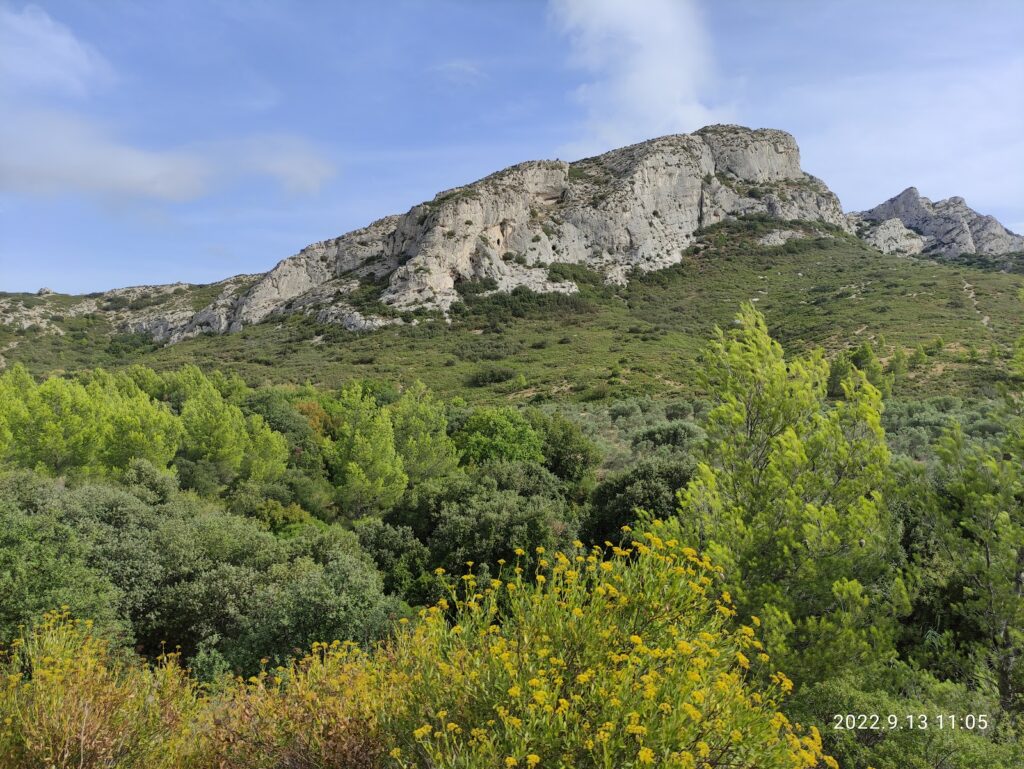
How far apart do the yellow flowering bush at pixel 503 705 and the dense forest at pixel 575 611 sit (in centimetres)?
3

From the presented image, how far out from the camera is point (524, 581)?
13.6 meters

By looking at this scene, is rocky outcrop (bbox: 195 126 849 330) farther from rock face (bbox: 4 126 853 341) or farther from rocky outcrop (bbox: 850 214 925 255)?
rocky outcrop (bbox: 850 214 925 255)

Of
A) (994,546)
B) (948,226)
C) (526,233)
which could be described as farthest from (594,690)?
(948,226)

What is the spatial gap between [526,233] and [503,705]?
344ft

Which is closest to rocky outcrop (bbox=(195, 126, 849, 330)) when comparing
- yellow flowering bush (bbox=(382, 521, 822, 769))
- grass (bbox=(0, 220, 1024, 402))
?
grass (bbox=(0, 220, 1024, 402))

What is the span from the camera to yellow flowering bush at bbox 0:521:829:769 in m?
3.59

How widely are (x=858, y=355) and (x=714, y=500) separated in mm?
45343

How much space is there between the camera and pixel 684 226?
373ft

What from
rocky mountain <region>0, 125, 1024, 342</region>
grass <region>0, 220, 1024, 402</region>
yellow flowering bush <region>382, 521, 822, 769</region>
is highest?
rocky mountain <region>0, 125, 1024, 342</region>

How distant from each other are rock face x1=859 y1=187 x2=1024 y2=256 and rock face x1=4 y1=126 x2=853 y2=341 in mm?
25146

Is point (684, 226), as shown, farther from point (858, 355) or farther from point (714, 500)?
point (714, 500)

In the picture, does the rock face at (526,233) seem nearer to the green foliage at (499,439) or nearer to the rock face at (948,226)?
the rock face at (948,226)

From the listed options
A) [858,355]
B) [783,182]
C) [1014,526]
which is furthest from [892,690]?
[783,182]
